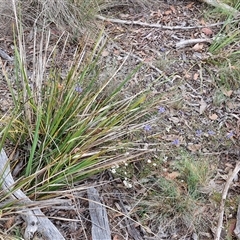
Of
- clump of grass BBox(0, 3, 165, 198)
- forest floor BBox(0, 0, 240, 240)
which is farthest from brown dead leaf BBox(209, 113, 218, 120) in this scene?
clump of grass BBox(0, 3, 165, 198)

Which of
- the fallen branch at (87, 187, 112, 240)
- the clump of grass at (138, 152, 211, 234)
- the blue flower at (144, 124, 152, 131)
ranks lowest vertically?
the fallen branch at (87, 187, 112, 240)

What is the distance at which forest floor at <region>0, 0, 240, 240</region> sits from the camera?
222 cm

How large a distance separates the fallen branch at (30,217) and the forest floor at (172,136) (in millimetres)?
92

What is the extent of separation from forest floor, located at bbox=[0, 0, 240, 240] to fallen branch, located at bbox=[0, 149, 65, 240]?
92 millimetres

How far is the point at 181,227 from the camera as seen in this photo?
87.8 inches

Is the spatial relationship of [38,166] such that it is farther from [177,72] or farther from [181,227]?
[177,72]

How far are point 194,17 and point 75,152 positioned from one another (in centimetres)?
197

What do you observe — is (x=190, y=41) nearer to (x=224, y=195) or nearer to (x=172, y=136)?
(x=172, y=136)

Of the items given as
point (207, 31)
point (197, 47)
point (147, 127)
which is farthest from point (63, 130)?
point (207, 31)

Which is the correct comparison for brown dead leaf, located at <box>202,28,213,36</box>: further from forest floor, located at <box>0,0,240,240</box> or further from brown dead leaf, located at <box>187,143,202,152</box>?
brown dead leaf, located at <box>187,143,202,152</box>

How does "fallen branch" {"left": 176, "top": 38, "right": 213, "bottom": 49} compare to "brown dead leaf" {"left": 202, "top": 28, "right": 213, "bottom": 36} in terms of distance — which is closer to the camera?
"fallen branch" {"left": 176, "top": 38, "right": 213, "bottom": 49}

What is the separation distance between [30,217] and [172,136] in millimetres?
1108

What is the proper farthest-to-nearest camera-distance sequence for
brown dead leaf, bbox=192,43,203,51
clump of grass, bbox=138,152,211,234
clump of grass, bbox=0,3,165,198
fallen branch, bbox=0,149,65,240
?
brown dead leaf, bbox=192,43,203,51 → clump of grass, bbox=138,152,211,234 → clump of grass, bbox=0,3,165,198 → fallen branch, bbox=0,149,65,240

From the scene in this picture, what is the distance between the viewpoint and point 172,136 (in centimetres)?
269
